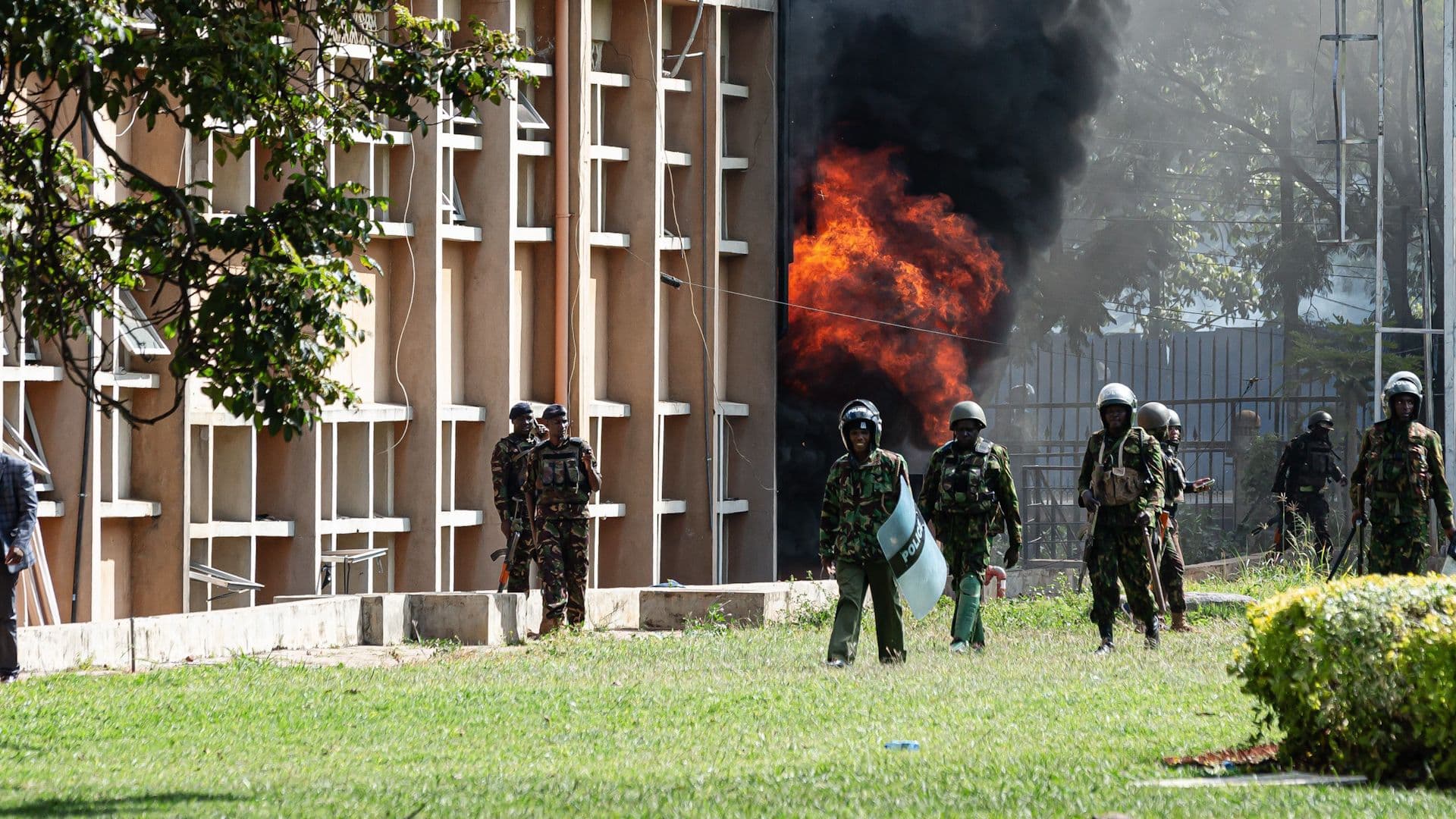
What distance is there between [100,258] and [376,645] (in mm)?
5746

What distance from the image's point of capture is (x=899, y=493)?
35.1 ft

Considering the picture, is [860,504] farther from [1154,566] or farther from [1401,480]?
[1401,480]

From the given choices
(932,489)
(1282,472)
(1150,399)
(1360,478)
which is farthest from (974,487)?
(1150,399)

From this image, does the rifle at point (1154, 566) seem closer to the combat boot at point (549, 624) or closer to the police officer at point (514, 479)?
the combat boot at point (549, 624)

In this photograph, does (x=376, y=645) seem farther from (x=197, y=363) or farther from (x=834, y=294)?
(x=834, y=294)

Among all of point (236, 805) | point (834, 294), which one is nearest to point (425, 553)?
point (834, 294)

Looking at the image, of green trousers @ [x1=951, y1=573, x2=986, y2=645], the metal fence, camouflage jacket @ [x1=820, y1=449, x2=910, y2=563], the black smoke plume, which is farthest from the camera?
the metal fence

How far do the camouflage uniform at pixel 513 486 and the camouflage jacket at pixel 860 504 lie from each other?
4.46 m

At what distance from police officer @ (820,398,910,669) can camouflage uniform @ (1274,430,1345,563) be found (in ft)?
29.0

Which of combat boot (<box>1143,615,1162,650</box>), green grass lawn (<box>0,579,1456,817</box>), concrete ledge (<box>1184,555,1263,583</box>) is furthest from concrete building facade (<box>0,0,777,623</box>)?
combat boot (<box>1143,615,1162,650</box>)

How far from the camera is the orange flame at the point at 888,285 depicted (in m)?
20.2

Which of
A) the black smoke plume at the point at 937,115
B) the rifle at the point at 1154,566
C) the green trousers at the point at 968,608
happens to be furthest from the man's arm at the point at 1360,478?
the black smoke plume at the point at 937,115

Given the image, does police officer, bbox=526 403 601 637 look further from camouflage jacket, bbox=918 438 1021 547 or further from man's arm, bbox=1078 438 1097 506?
man's arm, bbox=1078 438 1097 506

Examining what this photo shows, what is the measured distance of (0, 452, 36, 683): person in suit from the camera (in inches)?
416
